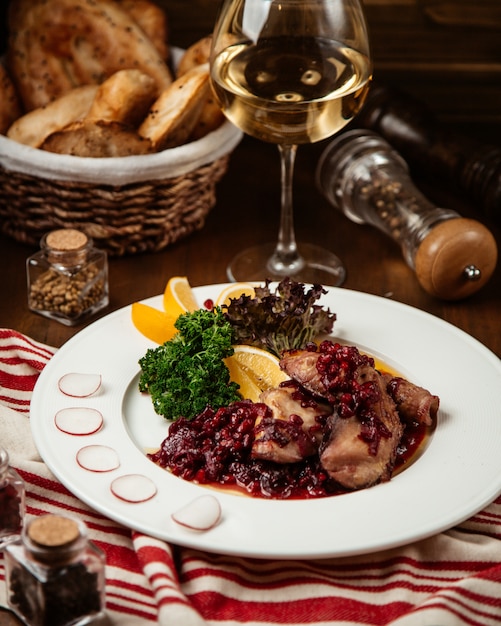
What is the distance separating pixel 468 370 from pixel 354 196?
1157 millimetres

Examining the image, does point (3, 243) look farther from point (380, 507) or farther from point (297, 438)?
point (380, 507)

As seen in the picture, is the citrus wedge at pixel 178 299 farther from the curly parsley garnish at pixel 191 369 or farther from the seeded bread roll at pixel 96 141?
the seeded bread roll at pixel 96 141

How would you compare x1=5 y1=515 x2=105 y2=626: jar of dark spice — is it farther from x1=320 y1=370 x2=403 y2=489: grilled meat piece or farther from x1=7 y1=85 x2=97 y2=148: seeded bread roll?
x1=7 y1=85 x2=97 y2=148: seeded bread roll

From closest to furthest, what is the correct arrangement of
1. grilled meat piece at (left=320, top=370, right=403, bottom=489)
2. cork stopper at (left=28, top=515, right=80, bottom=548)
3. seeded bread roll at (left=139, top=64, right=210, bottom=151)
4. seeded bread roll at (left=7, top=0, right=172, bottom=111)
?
cork stopper at (left=28, top=515, right=80, bottom=548)
grilled meat piece at (left=320, top=370, right=403, bottom=489)
seeded bread roll at (left=139, top=64, right=210, bottom=151)
seeded bread roll at (left=7, top=0, right=172, bottom=111)

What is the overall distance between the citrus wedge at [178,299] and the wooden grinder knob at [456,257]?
0.80 metres

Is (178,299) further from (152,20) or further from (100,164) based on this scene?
(152,20)

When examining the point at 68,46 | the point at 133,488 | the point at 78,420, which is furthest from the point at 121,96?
the point at 133,488

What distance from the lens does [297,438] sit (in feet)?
7.30

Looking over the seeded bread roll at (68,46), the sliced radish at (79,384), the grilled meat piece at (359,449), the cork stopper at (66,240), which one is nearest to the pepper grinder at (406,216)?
the seeded bread roll at (68,46)

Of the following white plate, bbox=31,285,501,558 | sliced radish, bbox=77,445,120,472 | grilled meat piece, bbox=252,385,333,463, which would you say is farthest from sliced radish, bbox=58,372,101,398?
grilled meat piece, bbox=252,385,333,463

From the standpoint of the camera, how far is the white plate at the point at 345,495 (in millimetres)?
2049

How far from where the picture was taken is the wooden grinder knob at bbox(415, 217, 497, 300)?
3084 mm

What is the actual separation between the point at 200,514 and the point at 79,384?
0.62 metres

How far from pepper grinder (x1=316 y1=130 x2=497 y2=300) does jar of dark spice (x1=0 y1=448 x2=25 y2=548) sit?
62.0 inches
